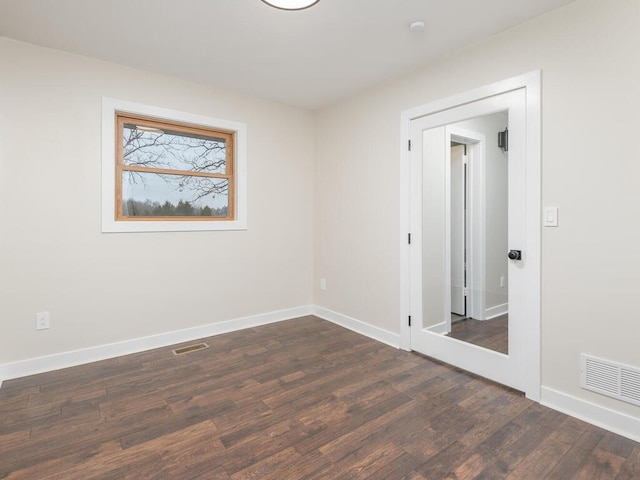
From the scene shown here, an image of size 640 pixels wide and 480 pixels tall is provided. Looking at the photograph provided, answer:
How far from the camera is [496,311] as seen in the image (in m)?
2.63

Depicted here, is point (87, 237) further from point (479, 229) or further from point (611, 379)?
point (611, 379)

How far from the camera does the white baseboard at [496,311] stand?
2530 millimetres

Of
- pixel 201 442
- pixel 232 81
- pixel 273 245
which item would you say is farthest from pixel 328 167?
pixel 201 442

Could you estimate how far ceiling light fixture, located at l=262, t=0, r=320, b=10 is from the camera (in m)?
2.00

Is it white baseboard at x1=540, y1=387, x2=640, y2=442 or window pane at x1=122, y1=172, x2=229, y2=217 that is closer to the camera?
white baseboard at x1=540, y1=387, x2=640, y2=442

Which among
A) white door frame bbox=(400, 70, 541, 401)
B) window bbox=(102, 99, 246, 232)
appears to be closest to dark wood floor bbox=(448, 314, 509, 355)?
white door frame bbox=(400, 70, 541, 401)

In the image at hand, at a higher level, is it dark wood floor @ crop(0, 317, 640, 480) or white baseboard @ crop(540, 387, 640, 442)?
white baseboard @ crop(540, 387, 640, 442)

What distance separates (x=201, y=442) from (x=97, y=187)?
89.6 inches

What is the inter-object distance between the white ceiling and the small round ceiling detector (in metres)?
0.03

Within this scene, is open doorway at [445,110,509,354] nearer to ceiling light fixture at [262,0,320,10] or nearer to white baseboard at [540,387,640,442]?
white baseboard at [540,387,640,442]

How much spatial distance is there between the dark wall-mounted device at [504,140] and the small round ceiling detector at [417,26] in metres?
0.93

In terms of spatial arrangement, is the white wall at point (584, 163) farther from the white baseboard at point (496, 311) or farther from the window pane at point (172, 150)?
the window pane at point (172, 150)

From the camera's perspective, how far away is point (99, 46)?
2.70m

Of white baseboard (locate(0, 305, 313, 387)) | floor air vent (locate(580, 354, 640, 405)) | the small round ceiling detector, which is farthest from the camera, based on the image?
white baseboard (locate(0, 305, 313, 387))
